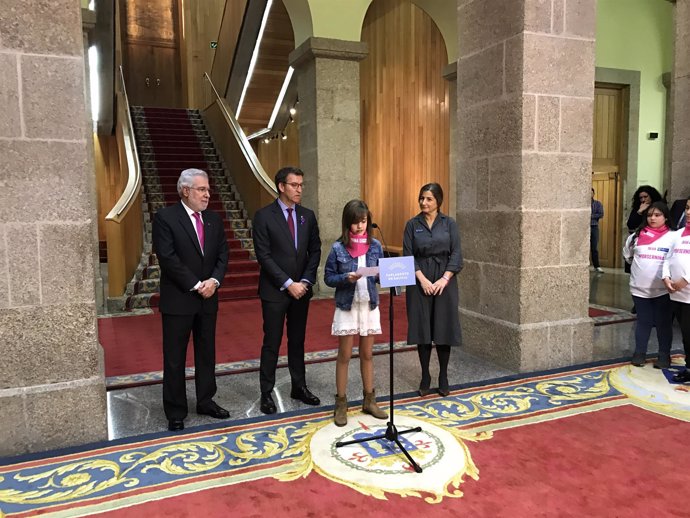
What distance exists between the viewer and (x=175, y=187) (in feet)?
33.9

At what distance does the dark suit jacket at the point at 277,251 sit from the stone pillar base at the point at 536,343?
182 centimetres

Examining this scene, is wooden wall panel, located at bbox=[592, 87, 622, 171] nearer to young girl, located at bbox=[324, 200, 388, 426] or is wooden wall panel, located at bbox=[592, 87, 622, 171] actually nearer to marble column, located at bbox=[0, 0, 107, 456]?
young girl, located at bbox=[324, 200, 388, 426]

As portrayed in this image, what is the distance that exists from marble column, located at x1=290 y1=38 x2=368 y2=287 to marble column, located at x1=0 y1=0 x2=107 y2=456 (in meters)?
5.02

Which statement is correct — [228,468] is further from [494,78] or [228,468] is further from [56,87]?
[494,78]

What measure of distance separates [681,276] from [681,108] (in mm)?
2945

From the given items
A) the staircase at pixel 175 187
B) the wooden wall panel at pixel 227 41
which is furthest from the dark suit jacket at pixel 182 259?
the wooden wall panel at pixel 227 41

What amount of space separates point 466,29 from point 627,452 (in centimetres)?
356

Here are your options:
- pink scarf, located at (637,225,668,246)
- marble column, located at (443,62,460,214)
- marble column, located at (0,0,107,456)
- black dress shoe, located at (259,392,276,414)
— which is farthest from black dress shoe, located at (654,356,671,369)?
marble column, located at (443,62,460,214)

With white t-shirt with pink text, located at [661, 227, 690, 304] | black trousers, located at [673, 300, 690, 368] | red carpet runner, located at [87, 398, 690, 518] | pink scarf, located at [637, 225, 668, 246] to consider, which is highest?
pink scarf, located at [637, 225, 668, 246]

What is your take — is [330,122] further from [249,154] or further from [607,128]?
[607,128]

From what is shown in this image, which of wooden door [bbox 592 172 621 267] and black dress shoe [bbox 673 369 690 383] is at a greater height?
wooden door [bbox 592 172 621 267]

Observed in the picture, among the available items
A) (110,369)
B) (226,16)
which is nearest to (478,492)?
(110,369)

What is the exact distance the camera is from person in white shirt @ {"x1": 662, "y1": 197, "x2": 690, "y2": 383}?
418cm

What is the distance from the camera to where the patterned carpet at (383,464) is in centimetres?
260
